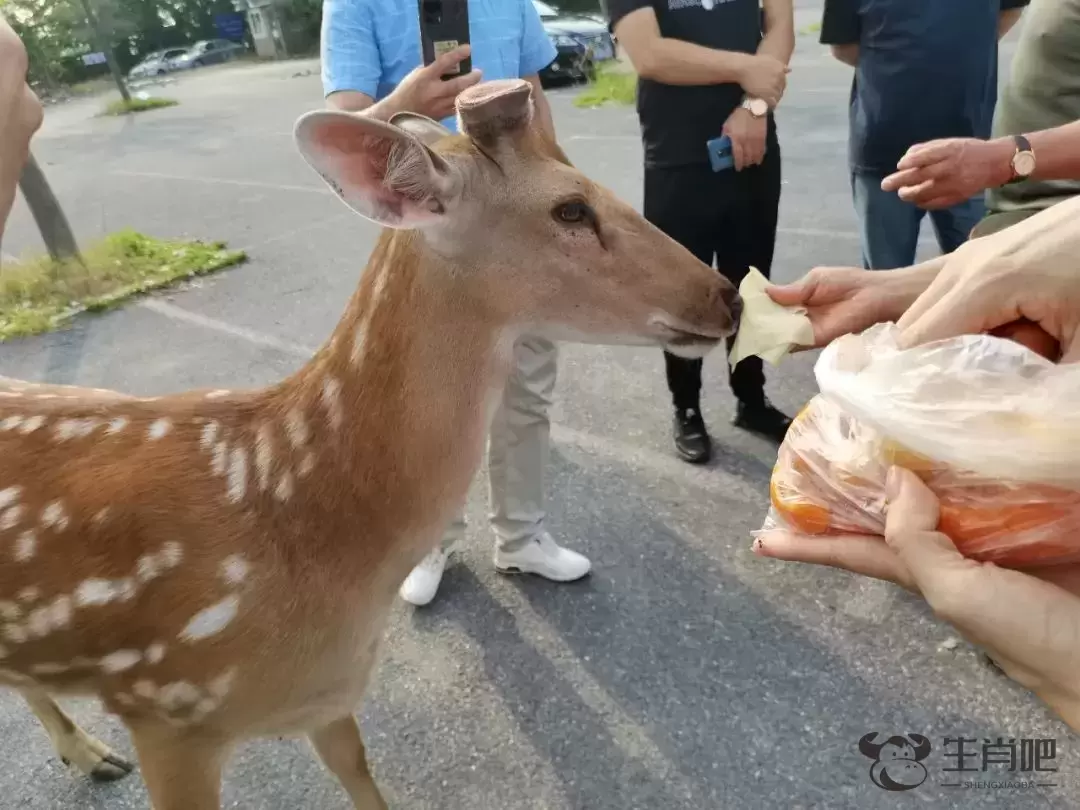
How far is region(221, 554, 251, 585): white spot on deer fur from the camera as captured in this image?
1.74 meters

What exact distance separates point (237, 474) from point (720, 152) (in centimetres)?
220

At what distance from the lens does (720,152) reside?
3.21 meters

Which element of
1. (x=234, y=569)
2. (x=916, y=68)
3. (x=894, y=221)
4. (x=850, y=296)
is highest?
(x=916, y=68)

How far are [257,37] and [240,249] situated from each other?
25.0 meters

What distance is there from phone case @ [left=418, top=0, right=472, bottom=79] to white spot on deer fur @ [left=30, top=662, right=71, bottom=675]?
169 cm

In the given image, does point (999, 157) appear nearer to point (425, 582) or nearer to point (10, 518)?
point (425, 582)

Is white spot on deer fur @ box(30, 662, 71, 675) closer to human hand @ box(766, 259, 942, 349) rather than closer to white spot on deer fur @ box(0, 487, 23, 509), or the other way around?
white spot on deer fur @ box(0, 487, 23, 509)

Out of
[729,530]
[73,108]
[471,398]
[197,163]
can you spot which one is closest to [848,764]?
[729,530]

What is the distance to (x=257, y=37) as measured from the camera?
1144 inches

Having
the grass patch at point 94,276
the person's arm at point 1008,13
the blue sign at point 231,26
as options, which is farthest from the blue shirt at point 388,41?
the blue sign at point 231,26

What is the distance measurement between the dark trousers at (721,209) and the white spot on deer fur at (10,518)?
91.4 inches

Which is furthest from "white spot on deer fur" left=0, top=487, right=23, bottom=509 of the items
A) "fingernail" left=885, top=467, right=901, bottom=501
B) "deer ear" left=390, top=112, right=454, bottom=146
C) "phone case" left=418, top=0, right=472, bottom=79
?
"fingernail" left=885, top=467, right=901, bottom=501

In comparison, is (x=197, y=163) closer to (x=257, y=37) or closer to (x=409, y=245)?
(x=409, y=245)

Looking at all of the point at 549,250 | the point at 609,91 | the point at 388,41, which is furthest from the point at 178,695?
the point at 609,91
